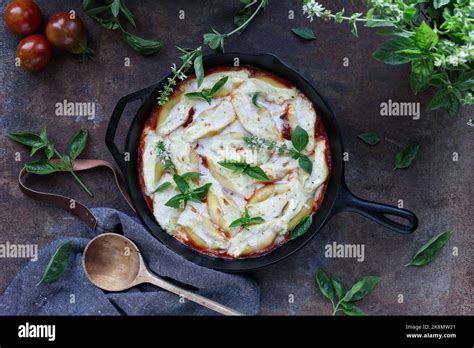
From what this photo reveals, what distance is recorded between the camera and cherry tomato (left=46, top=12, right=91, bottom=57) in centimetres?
292

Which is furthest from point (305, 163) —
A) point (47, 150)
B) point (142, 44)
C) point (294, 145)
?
point (47, 150)

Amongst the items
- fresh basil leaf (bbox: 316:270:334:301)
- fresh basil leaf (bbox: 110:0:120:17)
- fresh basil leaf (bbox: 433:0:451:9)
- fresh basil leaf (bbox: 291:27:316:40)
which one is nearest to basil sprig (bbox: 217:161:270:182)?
fresh basil leaf (bbox: 316:270:334:301)

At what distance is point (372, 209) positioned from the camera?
267cm

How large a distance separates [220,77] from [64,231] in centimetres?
104

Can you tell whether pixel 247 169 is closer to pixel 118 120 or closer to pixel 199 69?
pixel 199 69

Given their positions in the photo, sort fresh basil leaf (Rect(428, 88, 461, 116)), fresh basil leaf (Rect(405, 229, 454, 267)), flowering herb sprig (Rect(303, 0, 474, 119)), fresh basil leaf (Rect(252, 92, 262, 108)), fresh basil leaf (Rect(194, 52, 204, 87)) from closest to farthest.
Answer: flowering herb sprig (Rect(303, 0, 474, 119)) → fresh basil leaf (Rect(428, 88, 461, 116)) → fresh basil leaf (Rect(194, 52, 204, 87)) → fresh basil leaf (Rect(252, 92, 262, 108)) → fresh basil leaf (Rect(405, 229, 454, 267))

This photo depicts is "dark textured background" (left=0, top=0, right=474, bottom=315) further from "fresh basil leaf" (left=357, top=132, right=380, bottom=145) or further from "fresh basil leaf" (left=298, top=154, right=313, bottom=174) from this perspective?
"fresh basil leaf" (left=298, top=154, right=313, bottom=174)

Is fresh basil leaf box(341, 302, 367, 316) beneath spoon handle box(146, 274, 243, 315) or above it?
beneath

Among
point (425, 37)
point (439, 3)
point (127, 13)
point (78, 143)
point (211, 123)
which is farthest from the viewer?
point (78, 143)

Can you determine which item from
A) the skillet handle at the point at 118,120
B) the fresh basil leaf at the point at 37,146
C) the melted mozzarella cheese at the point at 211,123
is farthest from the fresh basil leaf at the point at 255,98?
the fresh basil leaf at the point at 37,146

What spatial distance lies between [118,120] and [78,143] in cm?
28

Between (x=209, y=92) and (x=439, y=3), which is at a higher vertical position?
(x=439, y=3)

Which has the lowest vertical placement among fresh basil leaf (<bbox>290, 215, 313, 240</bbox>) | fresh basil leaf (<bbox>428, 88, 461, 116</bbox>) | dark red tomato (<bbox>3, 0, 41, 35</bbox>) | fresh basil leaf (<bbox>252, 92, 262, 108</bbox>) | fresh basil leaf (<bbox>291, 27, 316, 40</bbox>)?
fresh basil leaf (<bbox>290, 215, 313, 240</bbox>)

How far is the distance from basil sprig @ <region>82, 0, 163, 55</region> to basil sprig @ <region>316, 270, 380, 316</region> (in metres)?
1.29
